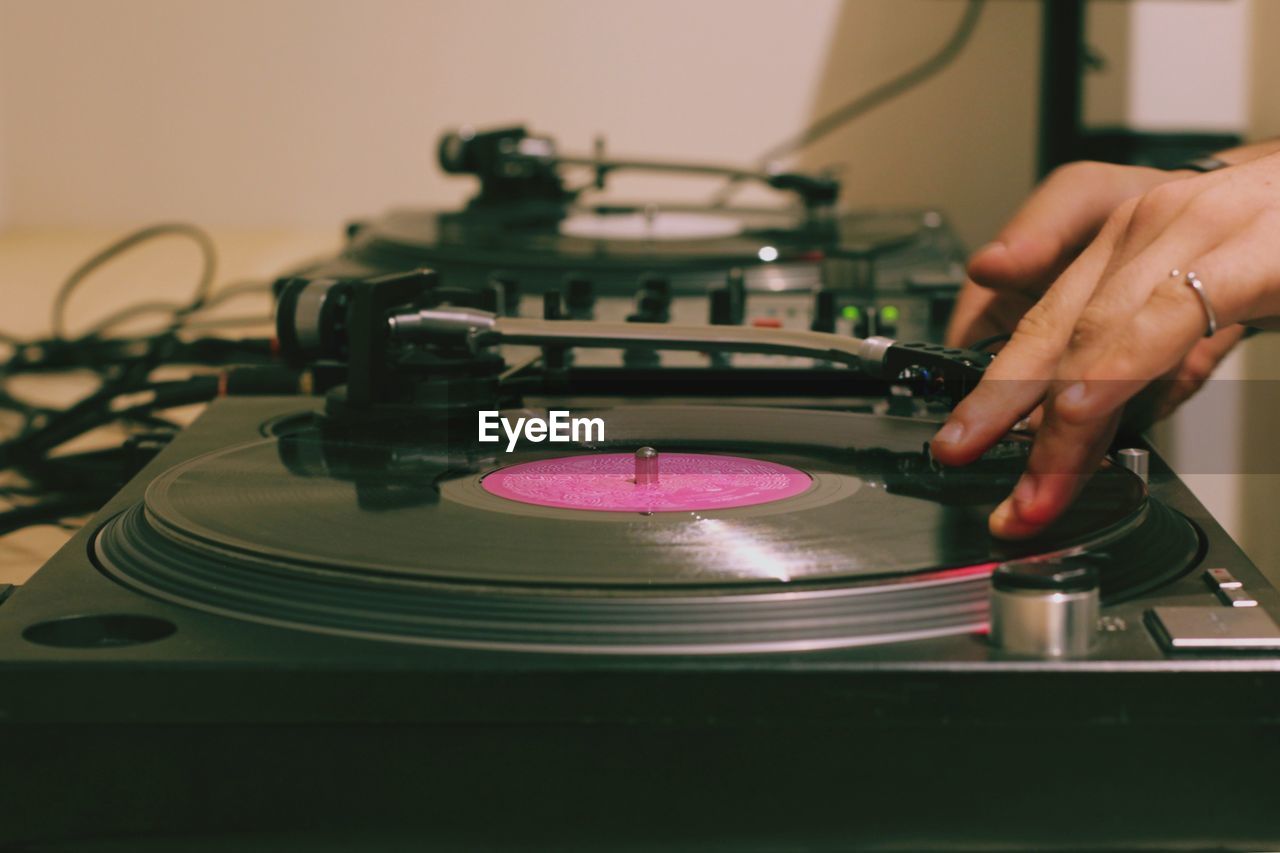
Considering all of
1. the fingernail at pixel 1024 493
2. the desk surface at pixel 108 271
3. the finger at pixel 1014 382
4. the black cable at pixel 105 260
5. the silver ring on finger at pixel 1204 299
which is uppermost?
the silver ring on finger at pixel 1204 299

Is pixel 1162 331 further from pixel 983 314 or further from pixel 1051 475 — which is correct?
pixel 983 314

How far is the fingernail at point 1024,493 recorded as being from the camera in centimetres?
53

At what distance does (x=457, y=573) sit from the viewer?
48cm

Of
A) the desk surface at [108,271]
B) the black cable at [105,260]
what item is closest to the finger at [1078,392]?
the desk surface at [108,271]

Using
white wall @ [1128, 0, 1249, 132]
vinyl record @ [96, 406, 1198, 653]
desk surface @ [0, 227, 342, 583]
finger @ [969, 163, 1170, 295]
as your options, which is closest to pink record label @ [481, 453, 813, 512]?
vinyl record @ [96, 406, 1198, 653]

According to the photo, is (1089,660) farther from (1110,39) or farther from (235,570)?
(1110,39)

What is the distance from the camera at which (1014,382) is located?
60cm

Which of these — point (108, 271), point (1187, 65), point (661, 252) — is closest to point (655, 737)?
point (661, 252)

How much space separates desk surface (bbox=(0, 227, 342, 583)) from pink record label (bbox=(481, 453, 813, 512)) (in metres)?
0.70

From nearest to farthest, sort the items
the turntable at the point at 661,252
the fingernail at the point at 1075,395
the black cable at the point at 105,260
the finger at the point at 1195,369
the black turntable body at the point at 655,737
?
the black turntable body at the point at 655,737 → the fingernail at the point at 1075,395 → the finger at the point at 1195,369 → the turntable at the point at 661,252 → the black cable at the point at 105,260

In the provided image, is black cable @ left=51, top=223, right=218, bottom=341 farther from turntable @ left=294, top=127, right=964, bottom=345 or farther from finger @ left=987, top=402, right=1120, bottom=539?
finger @ left=987, top=402, right=1120, bottom=539

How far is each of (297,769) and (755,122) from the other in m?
1.67

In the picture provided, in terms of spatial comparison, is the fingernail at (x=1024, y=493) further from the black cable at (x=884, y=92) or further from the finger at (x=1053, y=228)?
the black cable at (x=884, y=92)

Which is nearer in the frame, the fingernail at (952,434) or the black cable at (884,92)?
the fingernail at (952,434)
